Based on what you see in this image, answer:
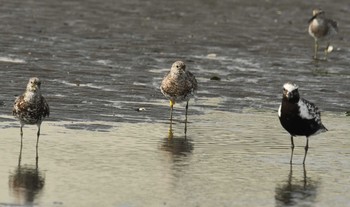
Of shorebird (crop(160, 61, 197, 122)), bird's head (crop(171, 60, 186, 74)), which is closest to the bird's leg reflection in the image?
shorebird (crop(160, 61, 197, 122))

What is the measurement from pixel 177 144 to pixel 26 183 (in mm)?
4021

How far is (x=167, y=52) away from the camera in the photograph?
101 feet

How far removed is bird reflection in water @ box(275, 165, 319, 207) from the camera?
48.4 ft

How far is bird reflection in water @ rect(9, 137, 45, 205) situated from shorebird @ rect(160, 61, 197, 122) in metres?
5.32

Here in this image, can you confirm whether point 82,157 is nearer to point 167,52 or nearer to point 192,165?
point 192,165

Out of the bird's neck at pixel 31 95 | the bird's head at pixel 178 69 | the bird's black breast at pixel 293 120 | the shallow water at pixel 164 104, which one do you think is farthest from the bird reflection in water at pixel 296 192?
the bird's head at pixel 178 69

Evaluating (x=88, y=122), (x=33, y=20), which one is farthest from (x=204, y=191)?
(x=33, y=20)

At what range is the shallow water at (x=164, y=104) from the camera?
15.3 m

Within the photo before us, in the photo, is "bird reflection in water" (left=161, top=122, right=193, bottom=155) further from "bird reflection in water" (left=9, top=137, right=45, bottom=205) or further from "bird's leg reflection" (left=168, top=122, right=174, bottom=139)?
"bird reflection in water" (left=9, top=137, right=45, bottom=205)

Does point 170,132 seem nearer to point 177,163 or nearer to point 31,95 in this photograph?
point 177,163

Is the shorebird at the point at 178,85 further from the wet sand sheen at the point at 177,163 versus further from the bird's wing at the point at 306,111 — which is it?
the bird's wing at the point at 306,111

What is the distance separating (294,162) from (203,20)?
20.4m

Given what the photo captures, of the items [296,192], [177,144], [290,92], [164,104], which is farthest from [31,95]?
[164,104]

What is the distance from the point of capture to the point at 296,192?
15422 mm
